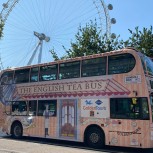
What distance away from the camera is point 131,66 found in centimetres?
1202

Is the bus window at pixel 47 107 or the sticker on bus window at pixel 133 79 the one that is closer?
the sticker on bus window at pixel 133 79

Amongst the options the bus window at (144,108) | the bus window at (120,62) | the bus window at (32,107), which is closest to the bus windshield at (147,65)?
the bus window at (120,62)

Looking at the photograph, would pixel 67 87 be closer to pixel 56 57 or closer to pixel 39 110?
pixel 39 110

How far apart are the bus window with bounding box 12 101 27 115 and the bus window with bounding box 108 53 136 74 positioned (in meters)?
5.73

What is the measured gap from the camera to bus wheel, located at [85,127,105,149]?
1265 cm

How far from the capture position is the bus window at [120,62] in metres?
12.1

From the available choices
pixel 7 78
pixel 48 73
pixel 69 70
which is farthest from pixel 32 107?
pixel 69 70

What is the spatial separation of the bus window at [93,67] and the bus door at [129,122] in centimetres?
136

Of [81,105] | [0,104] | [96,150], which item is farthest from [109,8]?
[96,150]

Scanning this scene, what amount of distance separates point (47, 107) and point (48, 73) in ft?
5.45

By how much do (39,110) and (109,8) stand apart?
1587cm

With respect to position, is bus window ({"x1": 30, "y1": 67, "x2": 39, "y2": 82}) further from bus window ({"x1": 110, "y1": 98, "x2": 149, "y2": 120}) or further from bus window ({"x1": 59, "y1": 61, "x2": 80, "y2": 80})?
bus window ({"x1": 110, "y1": 98, "x2": 149, "y2": 120})

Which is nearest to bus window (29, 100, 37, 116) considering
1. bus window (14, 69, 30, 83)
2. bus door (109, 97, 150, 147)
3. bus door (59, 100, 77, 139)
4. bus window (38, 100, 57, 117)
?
bus window (38, 100, 57, 117)

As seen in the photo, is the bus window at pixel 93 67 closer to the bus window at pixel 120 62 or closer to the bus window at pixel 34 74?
the bus window at pixel 120 62
